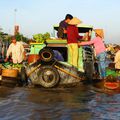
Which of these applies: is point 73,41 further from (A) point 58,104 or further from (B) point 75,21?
(A) point 58,104

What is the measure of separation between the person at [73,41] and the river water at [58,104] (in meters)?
1.06

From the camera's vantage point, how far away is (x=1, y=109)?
340 inches

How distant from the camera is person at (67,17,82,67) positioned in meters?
13.3

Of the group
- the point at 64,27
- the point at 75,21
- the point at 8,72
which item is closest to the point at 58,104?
the point at 8,72

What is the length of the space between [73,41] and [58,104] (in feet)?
14.1

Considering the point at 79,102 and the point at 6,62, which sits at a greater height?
the point at 6,62

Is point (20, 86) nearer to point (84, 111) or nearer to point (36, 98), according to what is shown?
point (36, 98)

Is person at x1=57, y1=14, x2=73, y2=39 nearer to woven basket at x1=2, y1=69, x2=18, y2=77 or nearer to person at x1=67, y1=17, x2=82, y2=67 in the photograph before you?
person at x1=67, y1=17, x2=82, y2=67

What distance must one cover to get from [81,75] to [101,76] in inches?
37.8

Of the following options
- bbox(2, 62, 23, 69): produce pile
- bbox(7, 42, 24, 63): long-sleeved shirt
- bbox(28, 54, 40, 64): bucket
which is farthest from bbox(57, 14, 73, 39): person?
bbox(2, 62, 23, 69): produce pile

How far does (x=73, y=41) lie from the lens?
13.4 meters

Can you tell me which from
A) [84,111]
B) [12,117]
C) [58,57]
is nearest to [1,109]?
[12,117]

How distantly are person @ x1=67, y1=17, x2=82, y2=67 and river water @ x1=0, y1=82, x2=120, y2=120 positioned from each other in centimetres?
106

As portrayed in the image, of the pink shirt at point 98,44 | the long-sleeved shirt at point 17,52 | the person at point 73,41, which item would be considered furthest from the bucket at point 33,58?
the pink shirt at point 98,44
